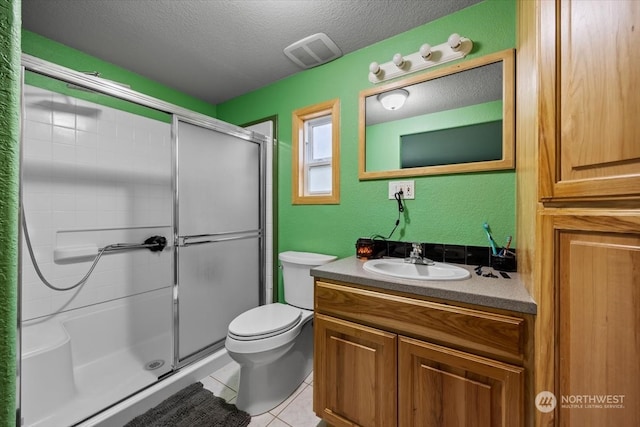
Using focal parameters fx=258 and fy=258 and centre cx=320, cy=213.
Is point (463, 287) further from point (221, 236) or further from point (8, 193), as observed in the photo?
point (221, 236)

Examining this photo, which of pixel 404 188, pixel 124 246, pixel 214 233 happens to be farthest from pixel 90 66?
pixel 404 188

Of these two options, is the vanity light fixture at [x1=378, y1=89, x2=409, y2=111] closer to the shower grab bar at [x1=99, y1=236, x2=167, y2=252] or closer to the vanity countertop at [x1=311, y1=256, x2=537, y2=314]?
the vanity countertop at [x1=311, y1=256, x2=537, y2=314]

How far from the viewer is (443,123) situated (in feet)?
5.05

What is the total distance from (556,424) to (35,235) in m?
2.67

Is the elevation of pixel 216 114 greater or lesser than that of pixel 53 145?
greater

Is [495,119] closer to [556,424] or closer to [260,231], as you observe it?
[556,424]

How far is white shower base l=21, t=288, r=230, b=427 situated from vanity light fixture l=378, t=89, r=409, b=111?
2103 mm

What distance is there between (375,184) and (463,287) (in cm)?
90

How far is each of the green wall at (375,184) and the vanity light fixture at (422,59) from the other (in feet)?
0.18

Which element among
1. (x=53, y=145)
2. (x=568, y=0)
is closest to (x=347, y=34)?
(x=568, y=0)

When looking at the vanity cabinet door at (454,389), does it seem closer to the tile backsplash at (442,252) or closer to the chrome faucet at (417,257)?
the chrome faucet at (417,257)

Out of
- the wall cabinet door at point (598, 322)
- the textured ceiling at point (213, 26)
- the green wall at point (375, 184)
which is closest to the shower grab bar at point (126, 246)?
the green wall at point (375, 184)

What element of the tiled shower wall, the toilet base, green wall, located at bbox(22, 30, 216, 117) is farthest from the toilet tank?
green wall, located at bbox(22, 30, 216, 117)

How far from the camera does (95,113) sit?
1.89m
